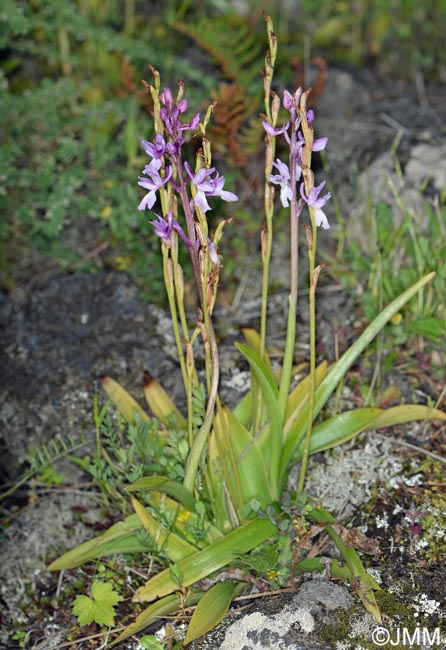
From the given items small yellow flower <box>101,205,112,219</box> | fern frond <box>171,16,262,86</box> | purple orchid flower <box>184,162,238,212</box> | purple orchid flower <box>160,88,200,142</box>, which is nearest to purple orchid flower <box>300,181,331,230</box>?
purple orchid flower <box>184,162,238,212</box>

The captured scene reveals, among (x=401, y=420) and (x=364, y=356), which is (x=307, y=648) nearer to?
(x=401, y=420)

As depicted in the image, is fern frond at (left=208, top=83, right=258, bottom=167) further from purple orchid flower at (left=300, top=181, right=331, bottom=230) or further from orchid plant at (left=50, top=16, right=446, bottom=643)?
purple orchid flower at (left=300, top=181, right=331, bottom=230)

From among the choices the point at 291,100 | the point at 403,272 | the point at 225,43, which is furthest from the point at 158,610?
the point at 225,43

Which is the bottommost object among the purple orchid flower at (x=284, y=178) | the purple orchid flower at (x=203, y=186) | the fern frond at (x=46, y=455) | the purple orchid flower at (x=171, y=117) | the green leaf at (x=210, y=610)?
the green leaf at (x=210, y=610)

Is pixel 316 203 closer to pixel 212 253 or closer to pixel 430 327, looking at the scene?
pixel 212 253

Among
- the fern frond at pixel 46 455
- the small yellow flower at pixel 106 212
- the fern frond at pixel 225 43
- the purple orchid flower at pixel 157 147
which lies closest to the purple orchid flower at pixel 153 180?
the purple orchid flower at pixel 157 147

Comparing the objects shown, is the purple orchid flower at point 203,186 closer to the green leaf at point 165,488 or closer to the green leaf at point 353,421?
the green leaf at point 165,488
